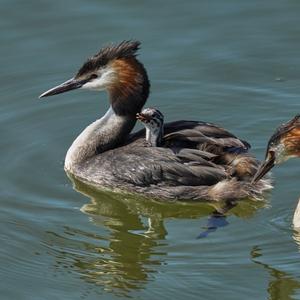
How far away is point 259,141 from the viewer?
1115 centimetres

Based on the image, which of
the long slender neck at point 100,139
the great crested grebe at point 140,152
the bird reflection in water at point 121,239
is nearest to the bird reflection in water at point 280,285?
the bird reflection in water at point 121,239

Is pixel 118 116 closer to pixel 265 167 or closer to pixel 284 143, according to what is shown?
pixel 265 167

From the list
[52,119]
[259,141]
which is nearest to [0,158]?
[52,119]

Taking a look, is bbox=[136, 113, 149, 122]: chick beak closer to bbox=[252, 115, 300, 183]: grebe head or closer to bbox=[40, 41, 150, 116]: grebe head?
bbox=[40, 41, 150, 116]: grebe head

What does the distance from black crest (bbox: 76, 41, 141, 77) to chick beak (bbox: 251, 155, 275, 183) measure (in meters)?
1.70

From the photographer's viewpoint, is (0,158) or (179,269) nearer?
(179,269)

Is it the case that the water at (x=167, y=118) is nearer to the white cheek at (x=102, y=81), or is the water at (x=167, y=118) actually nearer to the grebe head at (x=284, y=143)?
the grebe head at (x=284, y=143)

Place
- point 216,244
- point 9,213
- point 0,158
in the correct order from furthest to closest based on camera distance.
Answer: point 0,158
point 9,213
point 216,244

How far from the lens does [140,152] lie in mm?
10484

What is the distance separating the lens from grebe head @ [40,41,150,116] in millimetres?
10766

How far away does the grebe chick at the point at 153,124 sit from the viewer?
1027 cm

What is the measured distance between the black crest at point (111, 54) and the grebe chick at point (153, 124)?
65cm

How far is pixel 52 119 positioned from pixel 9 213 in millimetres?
1857

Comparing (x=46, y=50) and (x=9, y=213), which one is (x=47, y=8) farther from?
(x=9, y=213)
